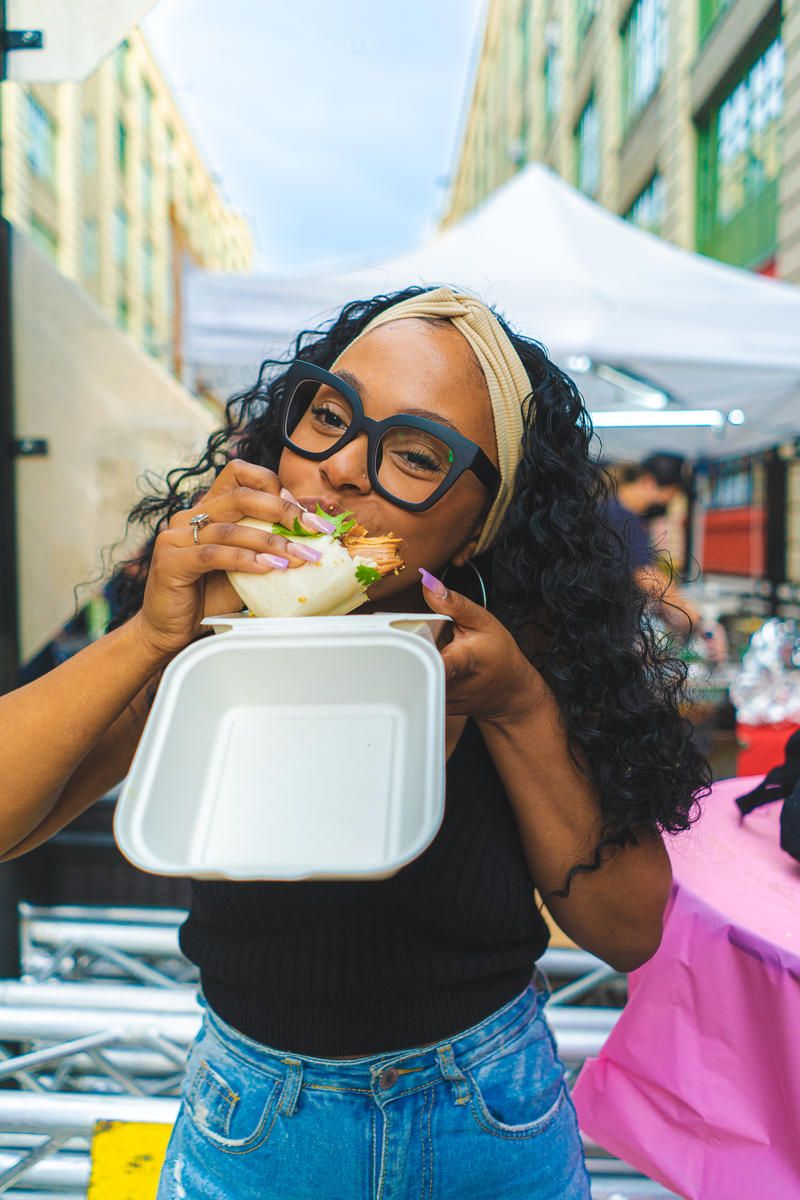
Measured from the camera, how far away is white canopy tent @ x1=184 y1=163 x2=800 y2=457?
14.4 ft

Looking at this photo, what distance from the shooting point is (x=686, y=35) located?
13.1 m

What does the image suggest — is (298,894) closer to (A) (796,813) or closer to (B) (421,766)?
(B) (421,766)

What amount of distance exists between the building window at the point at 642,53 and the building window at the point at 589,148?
203 centimetres

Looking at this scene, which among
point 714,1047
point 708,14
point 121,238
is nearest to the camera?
point 714,1047

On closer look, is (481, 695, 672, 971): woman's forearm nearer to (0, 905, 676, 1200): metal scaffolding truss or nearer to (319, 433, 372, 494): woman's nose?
(319, 433, 372, 494): woman's nose

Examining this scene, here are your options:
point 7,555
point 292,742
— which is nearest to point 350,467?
point 292,742

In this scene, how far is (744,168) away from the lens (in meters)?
11.0

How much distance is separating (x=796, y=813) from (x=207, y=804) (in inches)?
49.4

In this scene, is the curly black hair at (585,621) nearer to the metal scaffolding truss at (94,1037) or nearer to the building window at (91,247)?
the metal scaffolding truss at (94,1037)

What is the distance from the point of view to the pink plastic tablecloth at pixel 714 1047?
1.40m

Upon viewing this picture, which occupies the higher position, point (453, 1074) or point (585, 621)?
point (585, 621)

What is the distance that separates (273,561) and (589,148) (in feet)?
76.3

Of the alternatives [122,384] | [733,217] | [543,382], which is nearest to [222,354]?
[122,384]

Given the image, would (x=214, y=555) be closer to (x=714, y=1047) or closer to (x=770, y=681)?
(x=714, y=1047)
